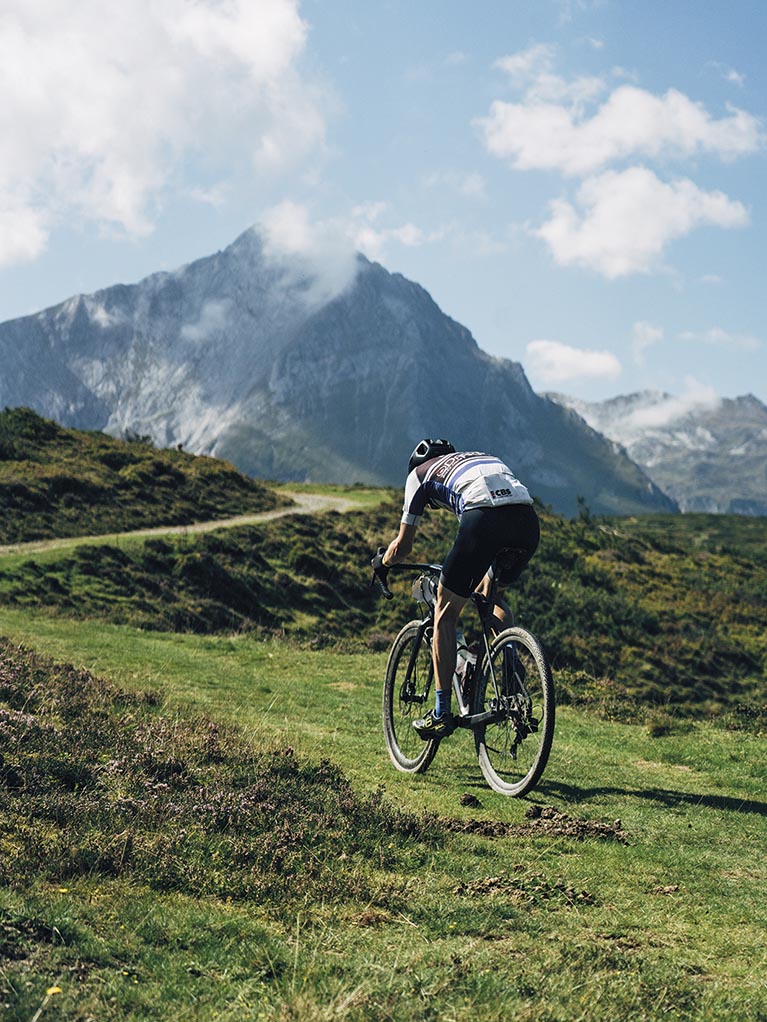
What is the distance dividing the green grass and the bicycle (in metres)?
0.36

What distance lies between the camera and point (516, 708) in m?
8.32

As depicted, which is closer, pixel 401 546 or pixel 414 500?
pixel 414 500

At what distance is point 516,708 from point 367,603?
71.4 ft

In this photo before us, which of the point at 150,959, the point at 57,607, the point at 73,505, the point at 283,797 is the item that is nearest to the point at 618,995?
the point at 150,959

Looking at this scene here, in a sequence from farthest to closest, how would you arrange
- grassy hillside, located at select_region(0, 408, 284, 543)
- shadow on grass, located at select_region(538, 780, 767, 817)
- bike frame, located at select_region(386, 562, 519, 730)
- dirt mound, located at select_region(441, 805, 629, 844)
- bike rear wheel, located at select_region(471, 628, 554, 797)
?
grassy hillside, located at select_region(0, 408, 284, 543)
shadow on grass, located at select_region(538, 780, 767, 817)
bike frame, located at select_region(386, 562, 519, 730)
bike rear wheel, located at select_region(471, 628, 554, 797)
dirt mound, located at select_region(441, 805, 629, 844)

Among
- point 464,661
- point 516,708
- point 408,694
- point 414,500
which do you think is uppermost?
point 414,500

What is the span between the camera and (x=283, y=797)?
7320 mm

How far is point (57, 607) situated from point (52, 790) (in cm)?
1611

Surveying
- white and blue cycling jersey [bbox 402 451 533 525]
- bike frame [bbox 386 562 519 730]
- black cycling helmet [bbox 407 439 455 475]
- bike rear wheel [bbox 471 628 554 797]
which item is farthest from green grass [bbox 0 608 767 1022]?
black cycling helmet [bbox 407 439 455 475]

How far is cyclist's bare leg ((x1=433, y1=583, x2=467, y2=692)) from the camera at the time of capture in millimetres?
8711

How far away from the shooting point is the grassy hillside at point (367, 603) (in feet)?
75.6

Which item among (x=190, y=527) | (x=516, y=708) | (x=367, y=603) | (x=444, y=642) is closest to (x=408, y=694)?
(x=444, y=642)

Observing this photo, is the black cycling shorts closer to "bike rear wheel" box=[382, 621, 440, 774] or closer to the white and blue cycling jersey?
the white and blue cycling jersey

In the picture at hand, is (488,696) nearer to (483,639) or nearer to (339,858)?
(483,639)
